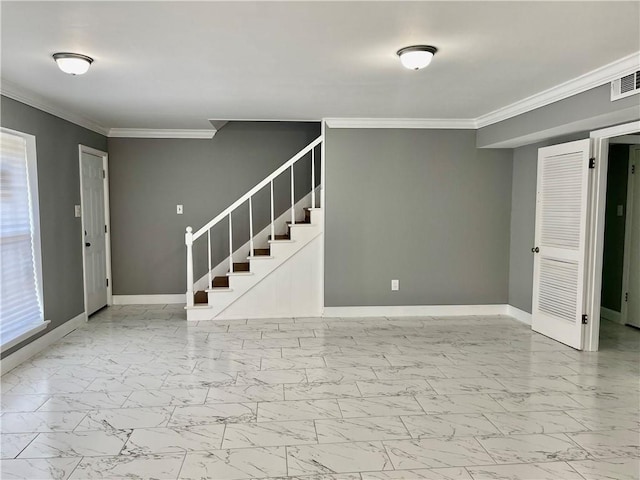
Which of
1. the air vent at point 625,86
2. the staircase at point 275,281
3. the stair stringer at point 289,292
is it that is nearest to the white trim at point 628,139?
the air vent at point 625,86

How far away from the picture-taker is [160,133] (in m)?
6.21

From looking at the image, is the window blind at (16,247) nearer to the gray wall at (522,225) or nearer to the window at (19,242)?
the window at (19,242)

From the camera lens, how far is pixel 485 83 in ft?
12.4

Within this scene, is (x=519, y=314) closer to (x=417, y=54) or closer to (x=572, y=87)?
(x=572, y=87)

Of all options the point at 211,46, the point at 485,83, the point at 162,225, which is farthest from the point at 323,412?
the point at 162,225

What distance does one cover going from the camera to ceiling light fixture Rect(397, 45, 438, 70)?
2887 millimetres

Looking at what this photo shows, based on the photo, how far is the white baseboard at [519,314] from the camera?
5391 mm

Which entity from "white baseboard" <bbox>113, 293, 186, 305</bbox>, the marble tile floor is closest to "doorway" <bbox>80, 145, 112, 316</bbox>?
"white baseboard" <bbox>113, 293, 186, 305</bbox>

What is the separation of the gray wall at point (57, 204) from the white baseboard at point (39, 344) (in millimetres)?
51

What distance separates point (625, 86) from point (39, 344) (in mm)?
5323

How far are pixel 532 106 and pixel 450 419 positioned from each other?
10.0ft

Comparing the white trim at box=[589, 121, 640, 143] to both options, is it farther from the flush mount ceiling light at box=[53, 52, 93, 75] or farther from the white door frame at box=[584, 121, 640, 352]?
the flush mount ceiling light at box=[53, 52, 93, 75]

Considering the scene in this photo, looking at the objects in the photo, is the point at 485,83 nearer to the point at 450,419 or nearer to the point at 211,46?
the point at 211,46

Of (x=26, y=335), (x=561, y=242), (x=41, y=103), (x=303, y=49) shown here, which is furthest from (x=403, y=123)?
(x=26, y=335)
